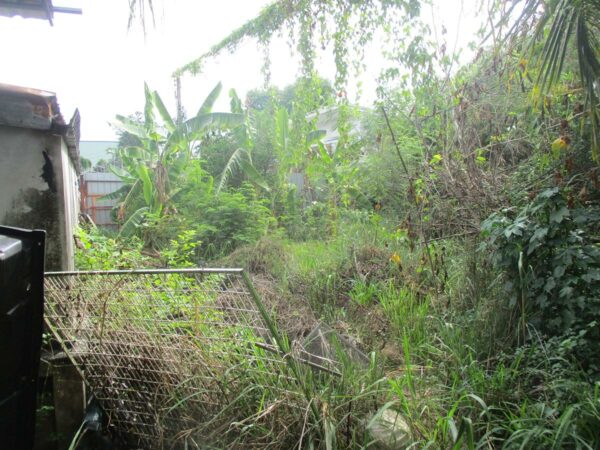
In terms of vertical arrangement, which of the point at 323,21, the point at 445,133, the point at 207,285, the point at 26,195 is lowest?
the point at 207,285

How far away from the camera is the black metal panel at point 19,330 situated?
6.75 ft

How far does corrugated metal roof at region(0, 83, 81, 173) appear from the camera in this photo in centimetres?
359

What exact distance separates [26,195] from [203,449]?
2605 millimetres

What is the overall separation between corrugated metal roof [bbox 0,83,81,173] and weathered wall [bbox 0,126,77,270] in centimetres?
14

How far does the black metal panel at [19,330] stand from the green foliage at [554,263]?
313cm

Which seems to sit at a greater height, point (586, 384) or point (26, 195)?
point (26, 195)

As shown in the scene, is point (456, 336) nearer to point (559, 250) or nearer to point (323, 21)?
point (559, 250)

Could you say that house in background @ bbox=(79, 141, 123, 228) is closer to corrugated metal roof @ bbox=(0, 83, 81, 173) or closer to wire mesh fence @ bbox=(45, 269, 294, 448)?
corrugated metal roof @ bbox=(0, 83, 81, 173)

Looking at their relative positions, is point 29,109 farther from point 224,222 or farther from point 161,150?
point 161,150

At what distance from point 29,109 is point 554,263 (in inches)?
165

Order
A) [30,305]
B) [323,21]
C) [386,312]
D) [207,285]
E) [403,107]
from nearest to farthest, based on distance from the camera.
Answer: [30,305] → [207,285] → [386,312] → [323,21] → [403,107]

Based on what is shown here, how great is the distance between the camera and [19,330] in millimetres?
2143

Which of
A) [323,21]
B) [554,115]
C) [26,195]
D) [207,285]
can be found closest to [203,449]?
[207,285]

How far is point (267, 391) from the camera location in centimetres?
274
